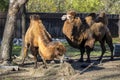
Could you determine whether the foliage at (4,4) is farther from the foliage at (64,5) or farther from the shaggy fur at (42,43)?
the shaggy fur at (42,43)

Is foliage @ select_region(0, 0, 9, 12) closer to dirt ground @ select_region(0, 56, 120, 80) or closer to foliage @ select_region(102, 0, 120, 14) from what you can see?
dirt ground @ select_region(0, 56, 120, 80)

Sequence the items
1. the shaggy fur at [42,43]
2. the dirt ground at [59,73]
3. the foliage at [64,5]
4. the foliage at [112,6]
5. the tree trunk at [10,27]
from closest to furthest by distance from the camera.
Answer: the shaggy fur at [42,43] → the dirt ground at [59,73] → the tree trunk at [10,27] → the foliage at [64,5] → the foliage at [112,6]

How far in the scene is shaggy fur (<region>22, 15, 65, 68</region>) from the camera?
10633mm

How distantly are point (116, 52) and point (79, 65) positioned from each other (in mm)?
4513

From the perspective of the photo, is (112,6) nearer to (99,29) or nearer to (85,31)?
(99,29)

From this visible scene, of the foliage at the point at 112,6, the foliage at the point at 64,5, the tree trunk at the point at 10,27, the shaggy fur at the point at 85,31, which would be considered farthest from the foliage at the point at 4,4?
the foliage at the point at 112,6

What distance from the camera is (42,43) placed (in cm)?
1140

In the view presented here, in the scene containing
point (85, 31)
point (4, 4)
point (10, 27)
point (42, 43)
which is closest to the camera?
point (42, 43)

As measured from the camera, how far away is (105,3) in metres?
56.3

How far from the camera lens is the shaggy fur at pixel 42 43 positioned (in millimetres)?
10633

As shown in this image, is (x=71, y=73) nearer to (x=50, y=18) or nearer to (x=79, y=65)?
(x=79, y=65)

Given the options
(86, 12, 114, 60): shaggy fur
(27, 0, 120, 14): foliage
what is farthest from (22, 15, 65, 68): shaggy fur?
(27, 0, 120, 14): foliage

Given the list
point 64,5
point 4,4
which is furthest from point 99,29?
point 64,5

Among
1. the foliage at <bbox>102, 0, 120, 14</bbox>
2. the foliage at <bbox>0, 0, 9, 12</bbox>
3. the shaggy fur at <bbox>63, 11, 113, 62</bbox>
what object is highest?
the foliage at <bbox>0, 0, 9, 12</bbox>
